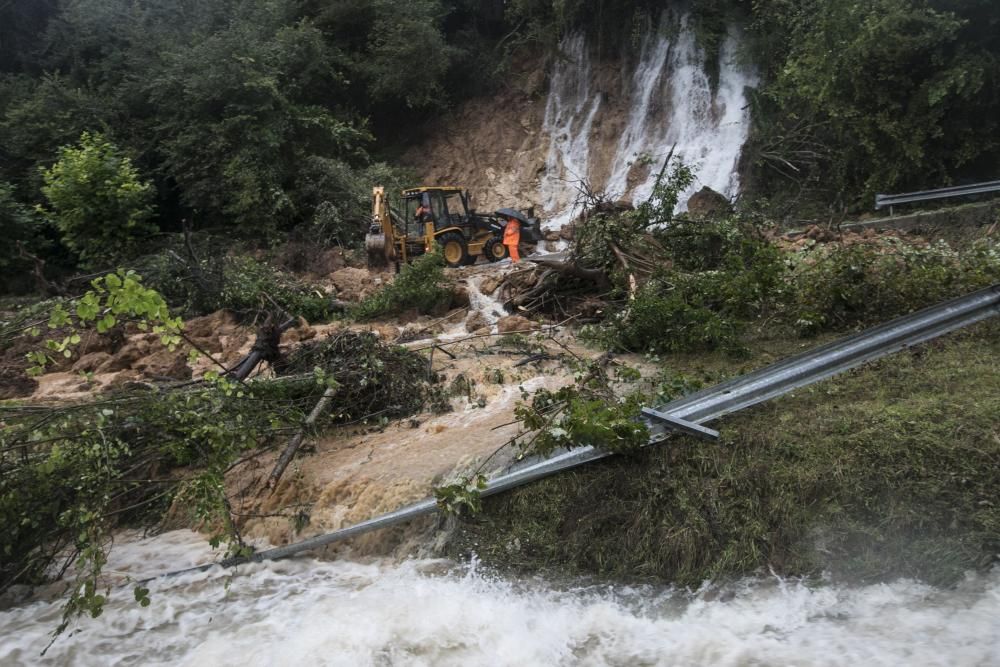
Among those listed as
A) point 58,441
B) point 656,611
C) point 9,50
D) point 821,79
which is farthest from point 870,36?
point 9,50

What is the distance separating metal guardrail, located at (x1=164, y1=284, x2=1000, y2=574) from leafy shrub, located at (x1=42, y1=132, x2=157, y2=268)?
1527 centimetres

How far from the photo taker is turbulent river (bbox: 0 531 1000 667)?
3479 millimetres

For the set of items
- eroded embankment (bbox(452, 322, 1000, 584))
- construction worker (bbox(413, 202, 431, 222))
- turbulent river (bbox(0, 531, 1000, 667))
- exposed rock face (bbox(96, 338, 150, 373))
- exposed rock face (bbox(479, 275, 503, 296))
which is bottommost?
turbulent river (bbox(0, 531, 1000, 667))

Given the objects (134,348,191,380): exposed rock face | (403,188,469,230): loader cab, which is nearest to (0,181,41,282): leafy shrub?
(403,188,469,230): loader cab

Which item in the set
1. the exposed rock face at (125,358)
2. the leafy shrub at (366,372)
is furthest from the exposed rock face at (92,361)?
the leafy shrub at (366,372)

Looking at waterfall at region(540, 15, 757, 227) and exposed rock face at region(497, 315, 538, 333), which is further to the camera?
waterfall at region(540, 15, 757, 227)

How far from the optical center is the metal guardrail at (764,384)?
4719 mm

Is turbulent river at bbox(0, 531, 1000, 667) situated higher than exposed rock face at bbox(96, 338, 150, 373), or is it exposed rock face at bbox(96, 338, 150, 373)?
exposed rock face at bbox(96, 338, 150, 373)

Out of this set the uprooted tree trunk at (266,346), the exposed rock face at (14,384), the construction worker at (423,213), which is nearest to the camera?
the uprooted tree trunk at (266,346)

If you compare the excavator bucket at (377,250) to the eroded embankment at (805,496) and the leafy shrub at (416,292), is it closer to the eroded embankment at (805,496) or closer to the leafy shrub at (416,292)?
the leafy shrub at (416,292)

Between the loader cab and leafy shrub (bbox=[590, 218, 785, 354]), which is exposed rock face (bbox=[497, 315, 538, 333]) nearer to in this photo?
leafy shrub (bbox=[590, 218, 785, 354])

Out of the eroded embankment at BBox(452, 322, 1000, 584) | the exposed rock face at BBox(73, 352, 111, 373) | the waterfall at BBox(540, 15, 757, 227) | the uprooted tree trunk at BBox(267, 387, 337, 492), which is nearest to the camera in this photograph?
the eroded embankment at BBox(452, 322, 1000, 584)

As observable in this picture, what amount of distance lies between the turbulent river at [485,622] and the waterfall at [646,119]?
14592 millimetres

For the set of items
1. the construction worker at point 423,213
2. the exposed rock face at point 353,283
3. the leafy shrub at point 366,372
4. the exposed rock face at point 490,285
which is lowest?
the leafy shrub at point 366,372
